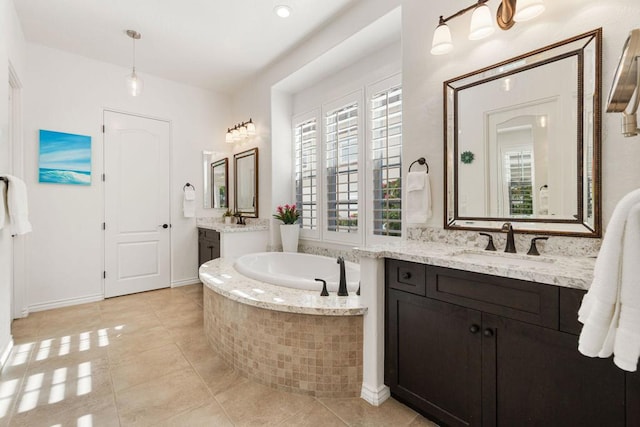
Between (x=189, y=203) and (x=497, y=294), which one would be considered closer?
(x=497, y=294)

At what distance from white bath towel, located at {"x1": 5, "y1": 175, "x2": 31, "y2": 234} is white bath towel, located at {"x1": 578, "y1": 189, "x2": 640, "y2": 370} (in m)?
3.07

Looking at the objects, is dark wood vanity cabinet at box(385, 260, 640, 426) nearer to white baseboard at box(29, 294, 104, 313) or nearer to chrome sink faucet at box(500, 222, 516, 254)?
chrome sink faucet at box(500, 222, 516, 254)

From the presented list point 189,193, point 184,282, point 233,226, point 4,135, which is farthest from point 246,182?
point 4,135

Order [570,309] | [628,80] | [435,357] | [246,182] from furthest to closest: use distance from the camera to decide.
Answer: [246,182]
[435,357]
[570,309]
[628,80]

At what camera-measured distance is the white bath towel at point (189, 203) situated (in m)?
4.28

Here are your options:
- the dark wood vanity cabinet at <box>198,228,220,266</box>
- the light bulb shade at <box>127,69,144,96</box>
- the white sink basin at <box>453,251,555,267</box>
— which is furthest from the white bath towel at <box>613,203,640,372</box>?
the dark wood vanity cabinet at <box>198,228,220,266</box>

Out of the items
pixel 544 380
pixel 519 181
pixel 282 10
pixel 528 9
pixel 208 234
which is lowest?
pixel 544 380

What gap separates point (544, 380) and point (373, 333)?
0.80 meters

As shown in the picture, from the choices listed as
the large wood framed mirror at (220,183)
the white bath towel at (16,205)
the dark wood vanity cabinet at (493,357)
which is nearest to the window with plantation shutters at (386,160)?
the dark wood vanity cabinet at (493,357)

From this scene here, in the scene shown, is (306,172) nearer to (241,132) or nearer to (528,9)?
(241,132)

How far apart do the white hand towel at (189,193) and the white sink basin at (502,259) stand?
3674 mm

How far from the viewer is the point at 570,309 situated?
1.12 meters

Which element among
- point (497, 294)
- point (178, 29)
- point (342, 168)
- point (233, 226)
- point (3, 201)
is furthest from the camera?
point (233, 226)

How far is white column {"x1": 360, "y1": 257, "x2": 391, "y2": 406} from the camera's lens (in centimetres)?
175
